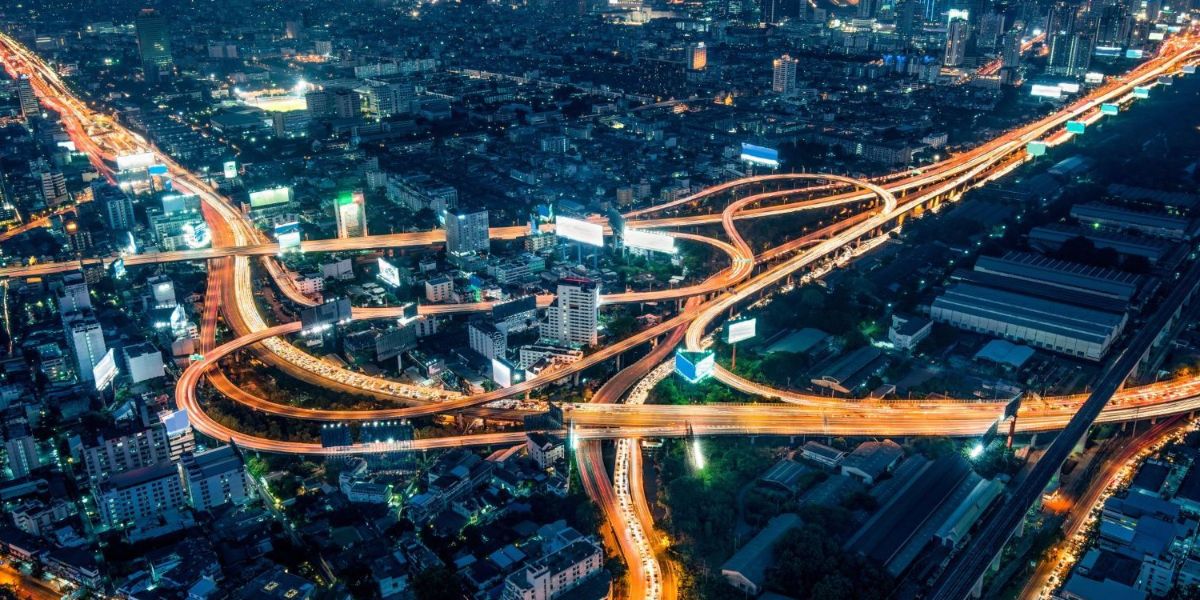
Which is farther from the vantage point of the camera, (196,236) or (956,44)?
(956,44)

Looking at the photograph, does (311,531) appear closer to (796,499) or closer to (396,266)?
(796,499)

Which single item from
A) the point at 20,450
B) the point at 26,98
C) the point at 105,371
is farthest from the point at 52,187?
the point at 20,450

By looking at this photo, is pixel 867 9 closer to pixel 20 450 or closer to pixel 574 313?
pixel 574 313

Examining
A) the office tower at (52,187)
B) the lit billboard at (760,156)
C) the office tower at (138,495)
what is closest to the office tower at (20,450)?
the office tower at (138,495)

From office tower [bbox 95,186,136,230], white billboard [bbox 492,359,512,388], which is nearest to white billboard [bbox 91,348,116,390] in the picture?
white billboard [bbox 492,359,512,388]

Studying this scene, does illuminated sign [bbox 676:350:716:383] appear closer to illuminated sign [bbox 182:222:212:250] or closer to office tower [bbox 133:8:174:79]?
illuminated sign [bbox 182:222:212:250]

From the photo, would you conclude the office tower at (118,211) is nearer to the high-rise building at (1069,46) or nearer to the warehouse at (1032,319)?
the warehouse at (1032,319)
